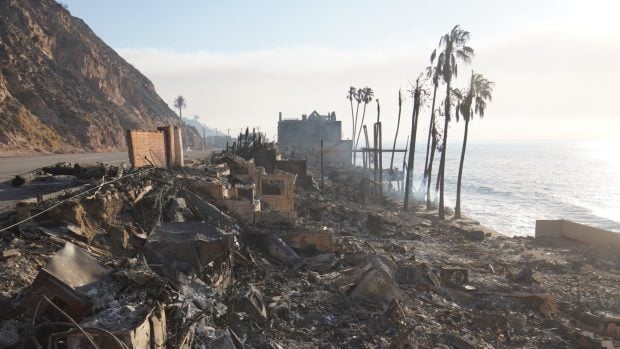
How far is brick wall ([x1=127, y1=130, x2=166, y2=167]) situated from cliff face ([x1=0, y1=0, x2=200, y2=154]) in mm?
16782

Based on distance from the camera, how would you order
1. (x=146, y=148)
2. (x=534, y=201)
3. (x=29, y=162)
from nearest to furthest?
(x=146, y=148) < (x=29, y=162) < (x=534, y=201)

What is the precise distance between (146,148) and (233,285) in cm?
626

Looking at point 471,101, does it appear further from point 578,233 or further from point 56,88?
point 56,88

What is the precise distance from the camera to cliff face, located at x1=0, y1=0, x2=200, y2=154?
29.2 m

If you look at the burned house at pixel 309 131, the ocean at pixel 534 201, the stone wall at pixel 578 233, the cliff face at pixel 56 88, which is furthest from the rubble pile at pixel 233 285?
the burned house at pixel 309 131

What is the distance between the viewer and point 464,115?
27062 mm

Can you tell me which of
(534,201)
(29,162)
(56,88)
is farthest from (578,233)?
(56,88)

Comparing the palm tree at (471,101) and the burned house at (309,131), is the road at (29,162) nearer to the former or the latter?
the palm tree at (471,101)

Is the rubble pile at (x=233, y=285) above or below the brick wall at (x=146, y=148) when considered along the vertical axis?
below

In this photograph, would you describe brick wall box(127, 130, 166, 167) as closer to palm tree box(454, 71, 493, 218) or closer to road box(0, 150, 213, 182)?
road box(0, 150, 213, 182)

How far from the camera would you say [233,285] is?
7777mm

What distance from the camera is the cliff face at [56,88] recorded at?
29234 millimetres

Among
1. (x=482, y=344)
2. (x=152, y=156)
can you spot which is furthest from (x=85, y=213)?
(x=482, y=344)

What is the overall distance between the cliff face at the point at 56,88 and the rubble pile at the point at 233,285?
2120 cm
